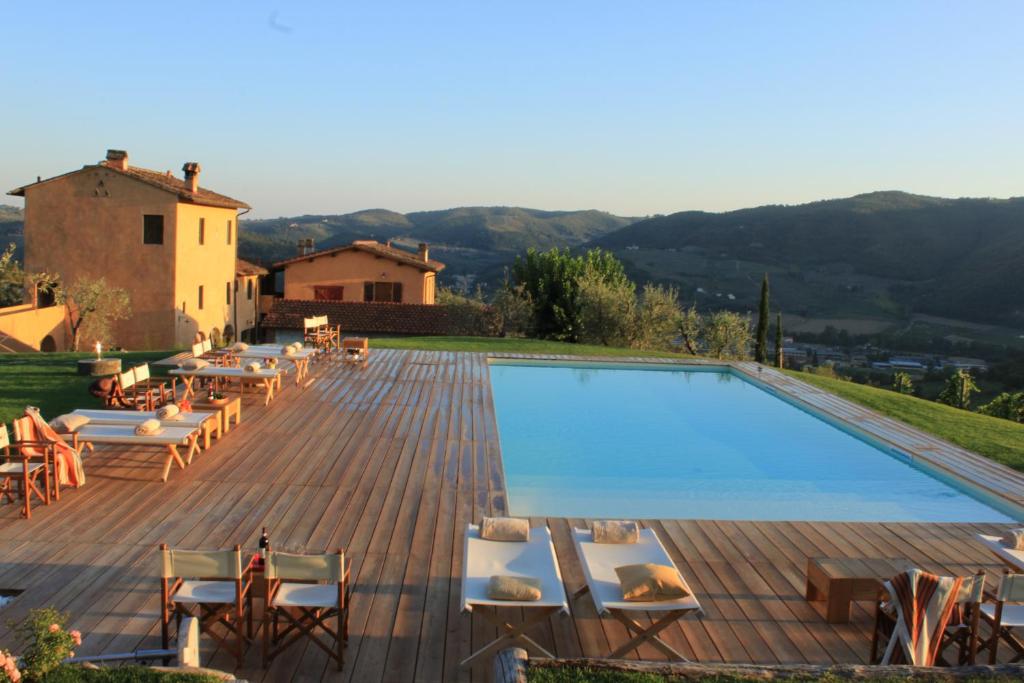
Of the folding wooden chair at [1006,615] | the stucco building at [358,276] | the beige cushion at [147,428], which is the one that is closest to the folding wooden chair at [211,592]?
the beige cushion at [147,428]

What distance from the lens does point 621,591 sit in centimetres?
455

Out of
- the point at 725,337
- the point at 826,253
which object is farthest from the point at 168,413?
the point at 826,253

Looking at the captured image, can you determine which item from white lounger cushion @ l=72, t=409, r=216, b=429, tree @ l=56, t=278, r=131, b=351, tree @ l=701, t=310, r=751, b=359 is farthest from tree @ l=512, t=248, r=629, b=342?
white lounger cushion @ l=72, t=409, r=216, b=429

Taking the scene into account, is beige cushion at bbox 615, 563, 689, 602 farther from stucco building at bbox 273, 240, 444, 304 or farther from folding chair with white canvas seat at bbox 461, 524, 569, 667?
stucco building at bbox 273, 240, 444, 304

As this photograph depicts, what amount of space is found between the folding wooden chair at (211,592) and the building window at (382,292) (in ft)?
89.9

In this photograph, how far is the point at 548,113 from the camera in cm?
2856

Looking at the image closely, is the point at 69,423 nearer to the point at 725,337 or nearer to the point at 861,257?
the point at 725,337

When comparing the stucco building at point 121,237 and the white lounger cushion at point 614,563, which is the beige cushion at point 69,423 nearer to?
the white lounger cushion at point 614,563

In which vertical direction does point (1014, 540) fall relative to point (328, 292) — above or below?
below

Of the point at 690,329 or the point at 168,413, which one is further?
the point at 690,329

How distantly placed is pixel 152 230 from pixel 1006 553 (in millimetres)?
23308

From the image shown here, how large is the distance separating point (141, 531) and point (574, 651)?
3689 mm

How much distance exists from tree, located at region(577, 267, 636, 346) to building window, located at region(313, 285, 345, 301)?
467 inches

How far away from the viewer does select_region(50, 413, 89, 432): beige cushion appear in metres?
7.57
